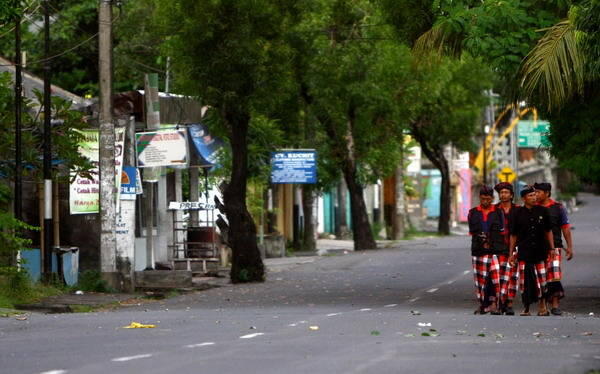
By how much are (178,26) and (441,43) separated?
9109 mm

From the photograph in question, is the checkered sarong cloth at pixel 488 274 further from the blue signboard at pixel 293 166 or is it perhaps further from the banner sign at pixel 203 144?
the blue signboard at pixel 293 166

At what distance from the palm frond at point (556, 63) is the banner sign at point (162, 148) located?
12.8 m

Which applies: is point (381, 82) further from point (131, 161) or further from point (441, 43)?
point (441, 43)

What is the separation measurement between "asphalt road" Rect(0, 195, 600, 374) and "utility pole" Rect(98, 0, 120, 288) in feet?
5.58

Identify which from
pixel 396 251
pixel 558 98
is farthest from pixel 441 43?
pixel 396 251

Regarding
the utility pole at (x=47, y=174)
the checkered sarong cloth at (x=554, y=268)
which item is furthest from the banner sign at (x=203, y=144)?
the checkered sarong cloth at (x=554, y=268)

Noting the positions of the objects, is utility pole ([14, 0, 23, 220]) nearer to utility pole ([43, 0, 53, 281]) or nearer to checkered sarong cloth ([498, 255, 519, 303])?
utility pole ([43, 0, 53, 281])

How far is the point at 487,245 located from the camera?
768 inches

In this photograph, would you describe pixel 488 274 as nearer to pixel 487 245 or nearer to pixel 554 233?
pixel 487 245

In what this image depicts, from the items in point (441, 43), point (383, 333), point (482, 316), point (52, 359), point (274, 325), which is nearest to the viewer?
point (52, 359)

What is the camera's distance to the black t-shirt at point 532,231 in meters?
19.3

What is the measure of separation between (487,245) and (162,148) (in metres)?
12.6

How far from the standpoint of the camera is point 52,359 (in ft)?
41.5

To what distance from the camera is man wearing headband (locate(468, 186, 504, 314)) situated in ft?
63.9
